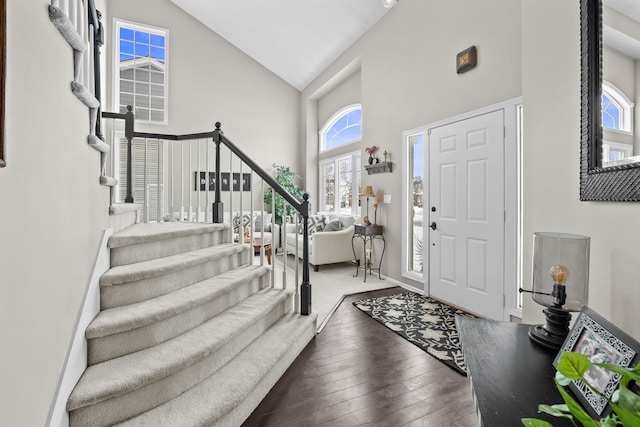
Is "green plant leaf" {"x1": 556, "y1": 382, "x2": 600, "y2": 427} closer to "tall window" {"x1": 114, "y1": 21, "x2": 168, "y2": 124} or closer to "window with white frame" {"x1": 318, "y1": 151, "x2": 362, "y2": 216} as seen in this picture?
"window with white frame" {"x1": 318, "y1": 151, "x2": 362, "y2": 216}

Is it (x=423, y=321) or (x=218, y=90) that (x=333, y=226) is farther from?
(x=218, y=90)

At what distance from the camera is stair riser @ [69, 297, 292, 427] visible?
4.33ft

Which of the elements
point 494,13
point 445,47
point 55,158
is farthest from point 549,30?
point 55,158

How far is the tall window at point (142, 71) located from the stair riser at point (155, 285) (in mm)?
5066

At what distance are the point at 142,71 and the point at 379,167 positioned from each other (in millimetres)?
5189

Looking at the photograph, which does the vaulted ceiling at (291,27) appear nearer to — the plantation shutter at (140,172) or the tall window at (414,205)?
the tall window at (414,205)

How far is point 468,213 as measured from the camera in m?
3.25

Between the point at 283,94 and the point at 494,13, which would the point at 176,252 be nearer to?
the point at 494,13

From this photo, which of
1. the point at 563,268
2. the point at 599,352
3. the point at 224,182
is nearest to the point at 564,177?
the point at 563,268

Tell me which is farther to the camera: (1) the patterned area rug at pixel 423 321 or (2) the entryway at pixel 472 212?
(2) the entryway at pixel 472 212

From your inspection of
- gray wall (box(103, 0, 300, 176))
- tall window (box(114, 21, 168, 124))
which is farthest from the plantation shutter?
tall window (box(114, 21, 168, 124))

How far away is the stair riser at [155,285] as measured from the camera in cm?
178

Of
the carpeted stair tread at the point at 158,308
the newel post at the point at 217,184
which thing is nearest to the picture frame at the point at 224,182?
the newel post at the point at 217,184

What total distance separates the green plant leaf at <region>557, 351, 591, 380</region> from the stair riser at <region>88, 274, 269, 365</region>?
71.0 inches
